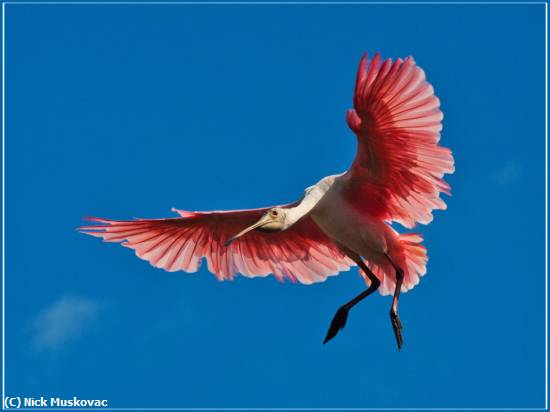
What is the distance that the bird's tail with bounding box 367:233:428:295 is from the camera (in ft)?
47.6

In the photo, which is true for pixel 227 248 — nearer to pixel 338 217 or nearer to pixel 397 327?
pixel 338 217

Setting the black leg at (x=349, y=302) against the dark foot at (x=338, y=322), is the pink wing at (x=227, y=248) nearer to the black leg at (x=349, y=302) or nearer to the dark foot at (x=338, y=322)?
the black leg at (x=349, y=302)

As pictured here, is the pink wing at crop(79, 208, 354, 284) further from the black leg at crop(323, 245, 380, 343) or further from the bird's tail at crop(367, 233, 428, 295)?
the bird's tail at crop(367, 233, 428, 295)

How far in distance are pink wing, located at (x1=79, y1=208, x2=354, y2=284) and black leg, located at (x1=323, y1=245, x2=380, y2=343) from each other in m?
0.59

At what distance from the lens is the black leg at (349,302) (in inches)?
577

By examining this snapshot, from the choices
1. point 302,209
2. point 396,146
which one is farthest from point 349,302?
point 396,146

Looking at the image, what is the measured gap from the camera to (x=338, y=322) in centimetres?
1470

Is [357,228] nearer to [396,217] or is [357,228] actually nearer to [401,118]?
[396,217]

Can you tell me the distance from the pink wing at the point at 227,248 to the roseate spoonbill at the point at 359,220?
0.5 inches

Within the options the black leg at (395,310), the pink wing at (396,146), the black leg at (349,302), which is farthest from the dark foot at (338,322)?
the pink wing at (396,146)

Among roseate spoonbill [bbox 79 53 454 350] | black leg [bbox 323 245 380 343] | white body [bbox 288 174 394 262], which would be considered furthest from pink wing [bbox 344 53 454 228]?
black leg [bbox 323 245 380 343]

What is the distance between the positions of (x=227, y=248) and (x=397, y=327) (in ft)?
9.15

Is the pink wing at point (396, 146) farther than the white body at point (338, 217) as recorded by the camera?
No

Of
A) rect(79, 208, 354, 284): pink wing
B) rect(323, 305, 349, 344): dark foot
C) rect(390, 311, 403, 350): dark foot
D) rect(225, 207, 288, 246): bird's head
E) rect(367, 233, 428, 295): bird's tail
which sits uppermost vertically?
rect(79, 208, 354, 284): pink wing
